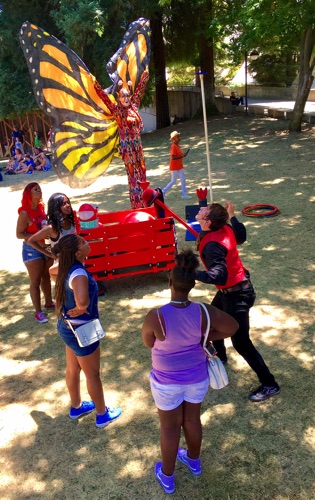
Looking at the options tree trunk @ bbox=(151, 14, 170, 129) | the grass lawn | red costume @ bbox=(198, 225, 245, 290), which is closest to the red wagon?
the grass lawn

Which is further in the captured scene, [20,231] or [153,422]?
[20,231]

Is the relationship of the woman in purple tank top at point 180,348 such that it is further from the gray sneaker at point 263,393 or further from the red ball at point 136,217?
the red ball at point 136,217

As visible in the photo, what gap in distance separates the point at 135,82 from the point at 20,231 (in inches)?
147

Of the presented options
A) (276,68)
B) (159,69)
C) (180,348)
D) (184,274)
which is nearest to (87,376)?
(180,348)

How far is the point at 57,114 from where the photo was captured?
274 inches

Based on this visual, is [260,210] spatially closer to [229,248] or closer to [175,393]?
[229,248]

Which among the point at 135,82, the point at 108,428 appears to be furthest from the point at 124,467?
the point at 135,82

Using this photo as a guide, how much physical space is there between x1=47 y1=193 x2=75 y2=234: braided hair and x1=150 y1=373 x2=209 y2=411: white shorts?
2.56 metres

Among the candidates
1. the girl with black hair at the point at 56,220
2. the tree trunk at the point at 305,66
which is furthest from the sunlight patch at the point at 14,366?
the tree trunk at the point at 305,66

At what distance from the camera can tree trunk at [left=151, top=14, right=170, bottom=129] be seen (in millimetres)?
21891

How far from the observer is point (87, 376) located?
358 cm

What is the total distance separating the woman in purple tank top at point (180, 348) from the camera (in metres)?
2.66

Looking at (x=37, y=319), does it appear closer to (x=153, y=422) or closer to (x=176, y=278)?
(x=153, y=422)

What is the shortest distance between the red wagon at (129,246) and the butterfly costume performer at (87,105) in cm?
150
